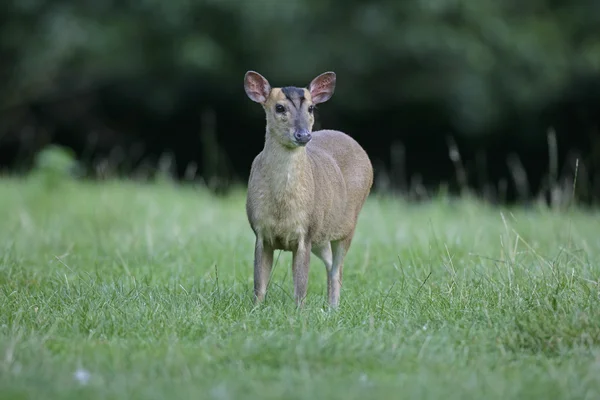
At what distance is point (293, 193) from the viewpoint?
5.83 metres

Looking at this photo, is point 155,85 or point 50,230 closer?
point 50,230

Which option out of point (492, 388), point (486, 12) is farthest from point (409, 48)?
point (492, 388)

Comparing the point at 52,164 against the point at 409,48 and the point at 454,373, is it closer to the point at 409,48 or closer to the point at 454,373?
the point at 454,373

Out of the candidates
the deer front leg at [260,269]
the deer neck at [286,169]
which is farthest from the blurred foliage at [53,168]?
the deer front leg at [260,269]

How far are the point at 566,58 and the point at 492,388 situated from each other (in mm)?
14727

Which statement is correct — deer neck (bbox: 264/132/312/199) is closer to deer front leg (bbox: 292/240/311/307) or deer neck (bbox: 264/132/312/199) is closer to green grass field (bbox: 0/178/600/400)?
deer front leg (bbox: 292/240/311/307)

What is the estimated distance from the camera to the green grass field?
13.5 ft

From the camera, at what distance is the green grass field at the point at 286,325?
162 inches

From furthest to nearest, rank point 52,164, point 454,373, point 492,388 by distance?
point 52,164 → point 454,373 → point 492,388

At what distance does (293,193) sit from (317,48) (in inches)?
462

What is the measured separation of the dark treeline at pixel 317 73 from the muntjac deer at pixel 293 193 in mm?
9776

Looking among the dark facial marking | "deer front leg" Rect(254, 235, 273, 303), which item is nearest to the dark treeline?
the dark facial marking

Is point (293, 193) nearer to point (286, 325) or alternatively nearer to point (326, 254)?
point (326, 254)

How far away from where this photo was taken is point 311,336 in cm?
471
